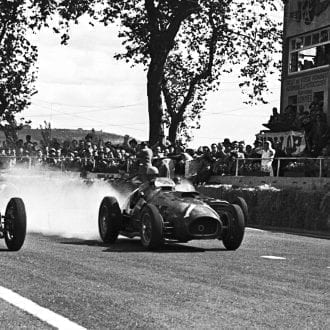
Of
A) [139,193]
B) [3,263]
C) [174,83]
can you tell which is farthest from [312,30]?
[3,263]

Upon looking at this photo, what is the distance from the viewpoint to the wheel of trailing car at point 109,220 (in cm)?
1512

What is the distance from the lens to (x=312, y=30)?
35.3 m

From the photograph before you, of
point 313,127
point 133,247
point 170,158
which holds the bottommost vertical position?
point 133,247


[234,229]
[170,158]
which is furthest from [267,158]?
[234,229]

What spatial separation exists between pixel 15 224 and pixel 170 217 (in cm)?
275

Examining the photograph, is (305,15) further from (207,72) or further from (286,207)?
(286,207)

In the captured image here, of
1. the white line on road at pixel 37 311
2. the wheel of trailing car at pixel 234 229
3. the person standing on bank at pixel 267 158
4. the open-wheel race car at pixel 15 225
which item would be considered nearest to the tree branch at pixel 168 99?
the person standing on bank at pixel 267 158

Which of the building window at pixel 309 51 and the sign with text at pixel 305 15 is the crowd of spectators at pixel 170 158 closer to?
the building window at pixel 309 51

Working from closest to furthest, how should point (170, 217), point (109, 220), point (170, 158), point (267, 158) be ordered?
point (170, 217) → point (109, 220) → point (170, 158) → point (267, 158)

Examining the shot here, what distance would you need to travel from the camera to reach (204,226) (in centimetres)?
1418

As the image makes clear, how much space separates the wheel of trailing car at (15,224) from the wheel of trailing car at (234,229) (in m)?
3.54

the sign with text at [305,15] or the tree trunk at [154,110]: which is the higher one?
the sign with text at [305,15]

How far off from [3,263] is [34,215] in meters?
10.5

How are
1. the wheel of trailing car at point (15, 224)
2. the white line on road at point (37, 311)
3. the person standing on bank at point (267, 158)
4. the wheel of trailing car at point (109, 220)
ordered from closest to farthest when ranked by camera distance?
the white line on road at point (37, 311) < the wheel of trailing car at point (15, 224) < the wheel of trailing car at point (109, 220) < the person standing on bank at point (267, 158)
